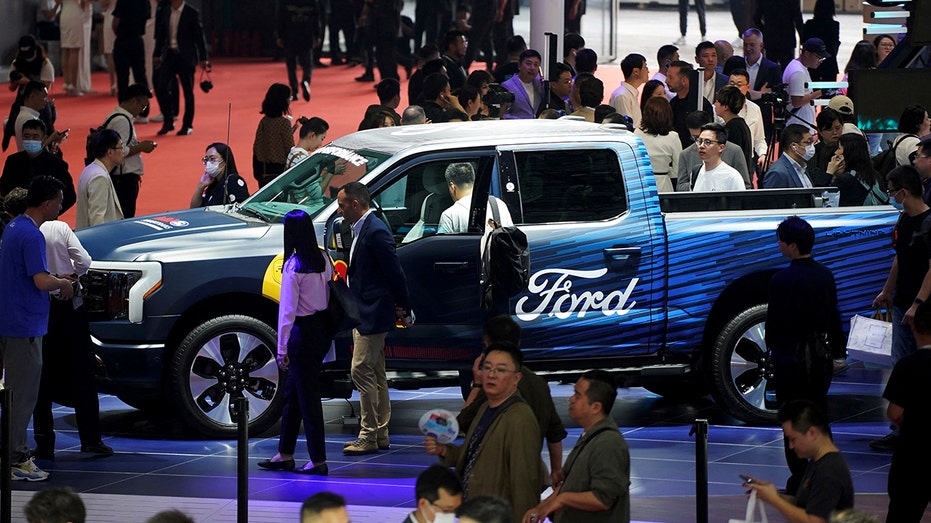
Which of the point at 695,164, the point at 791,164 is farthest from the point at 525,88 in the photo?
the point at 791,164

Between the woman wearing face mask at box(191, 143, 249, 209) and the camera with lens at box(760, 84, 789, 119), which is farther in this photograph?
the camera with lens at box(760, 84, 789, 119)

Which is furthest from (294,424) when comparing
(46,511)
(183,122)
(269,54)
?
(269,54)

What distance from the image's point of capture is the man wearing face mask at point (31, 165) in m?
13.1

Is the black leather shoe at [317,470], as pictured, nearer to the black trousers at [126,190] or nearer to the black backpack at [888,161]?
the black trousers at [126,190]

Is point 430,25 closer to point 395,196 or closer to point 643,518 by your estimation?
point 395,196

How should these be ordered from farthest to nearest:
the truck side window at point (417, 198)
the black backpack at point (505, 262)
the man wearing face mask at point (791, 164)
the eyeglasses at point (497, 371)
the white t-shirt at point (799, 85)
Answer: the white t-shirt at point (799, 85)
the man wearing face mask at point (791, 164)
the truck side window at point (417, 198)
the black backpack at point (505, 262)
the eyeglasses at point (497, 371)

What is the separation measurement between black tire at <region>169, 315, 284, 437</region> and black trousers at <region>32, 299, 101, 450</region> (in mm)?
571

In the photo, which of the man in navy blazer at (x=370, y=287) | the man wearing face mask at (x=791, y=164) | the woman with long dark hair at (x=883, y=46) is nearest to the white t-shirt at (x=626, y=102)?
the man wearing face mask at (x=791, y=164)

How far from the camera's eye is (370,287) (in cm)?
1039

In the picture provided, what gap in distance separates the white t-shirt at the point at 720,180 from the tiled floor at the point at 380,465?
5.56 feet

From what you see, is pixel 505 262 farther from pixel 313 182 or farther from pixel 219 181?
pixel 219 181

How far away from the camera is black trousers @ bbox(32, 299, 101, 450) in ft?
34.0

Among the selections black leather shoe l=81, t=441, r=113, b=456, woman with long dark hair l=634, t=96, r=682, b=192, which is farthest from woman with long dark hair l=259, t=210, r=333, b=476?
woman with long dark hair l=634, t=96, r=682, b=192

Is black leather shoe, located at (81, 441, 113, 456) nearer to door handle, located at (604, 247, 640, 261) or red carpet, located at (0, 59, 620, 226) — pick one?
door handle, located at (604, 247, 640, 261)
